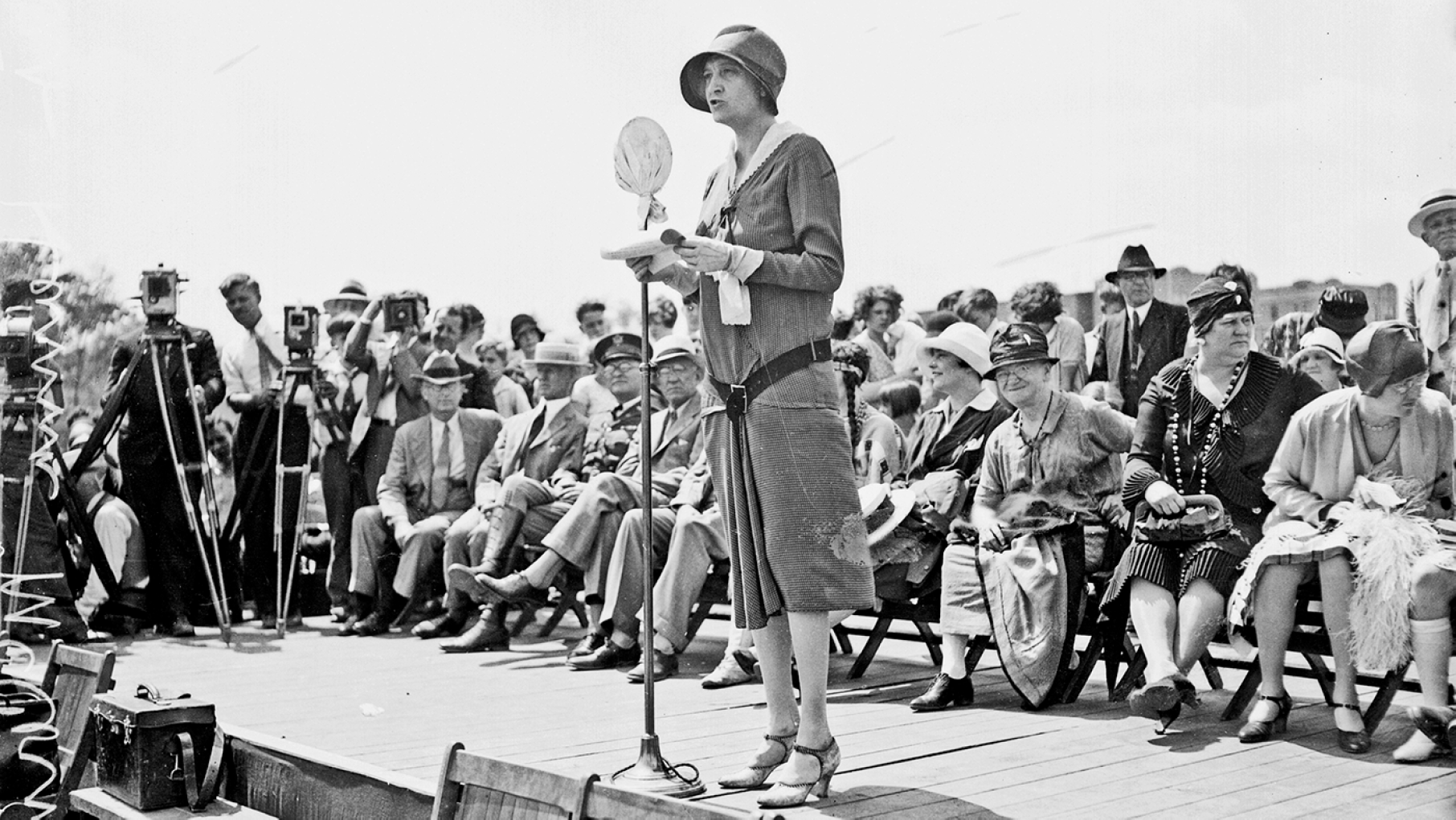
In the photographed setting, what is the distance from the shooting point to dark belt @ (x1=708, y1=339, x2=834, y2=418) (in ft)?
11.0

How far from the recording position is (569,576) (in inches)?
249

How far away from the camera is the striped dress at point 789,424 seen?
10.9 ft

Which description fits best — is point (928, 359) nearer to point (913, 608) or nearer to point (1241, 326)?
point (913, 608)

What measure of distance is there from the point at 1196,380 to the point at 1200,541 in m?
0.51

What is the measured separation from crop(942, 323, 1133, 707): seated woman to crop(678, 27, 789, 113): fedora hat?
1.62m

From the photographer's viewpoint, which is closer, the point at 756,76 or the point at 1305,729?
the point at 756,76

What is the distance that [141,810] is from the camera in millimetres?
3980

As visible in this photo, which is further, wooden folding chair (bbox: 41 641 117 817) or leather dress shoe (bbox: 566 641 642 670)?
leather dress shoe (bbox: 566 641 642 670)

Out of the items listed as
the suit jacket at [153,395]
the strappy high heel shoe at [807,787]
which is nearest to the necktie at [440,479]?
the suit jacket at [153,395]

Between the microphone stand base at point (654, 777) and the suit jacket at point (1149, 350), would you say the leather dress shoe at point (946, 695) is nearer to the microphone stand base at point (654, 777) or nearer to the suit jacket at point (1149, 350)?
the microphone stand base at point (654, 777)

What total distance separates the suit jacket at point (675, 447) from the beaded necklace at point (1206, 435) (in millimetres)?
2301

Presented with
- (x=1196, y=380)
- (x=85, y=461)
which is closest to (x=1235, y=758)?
(x=1196, y=380)

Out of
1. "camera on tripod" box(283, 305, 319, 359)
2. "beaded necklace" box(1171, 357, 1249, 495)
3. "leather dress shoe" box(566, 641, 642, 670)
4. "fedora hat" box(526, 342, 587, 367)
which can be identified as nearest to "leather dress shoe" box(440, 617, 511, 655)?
"leather dress shoe" box(566, 641, 642, 670)

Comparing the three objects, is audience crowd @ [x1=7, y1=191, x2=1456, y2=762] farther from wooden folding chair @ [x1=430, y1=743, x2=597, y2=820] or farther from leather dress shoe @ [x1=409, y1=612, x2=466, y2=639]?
wooden folding chair @ [x1=430, y1=743, x2=597, y2=820]
